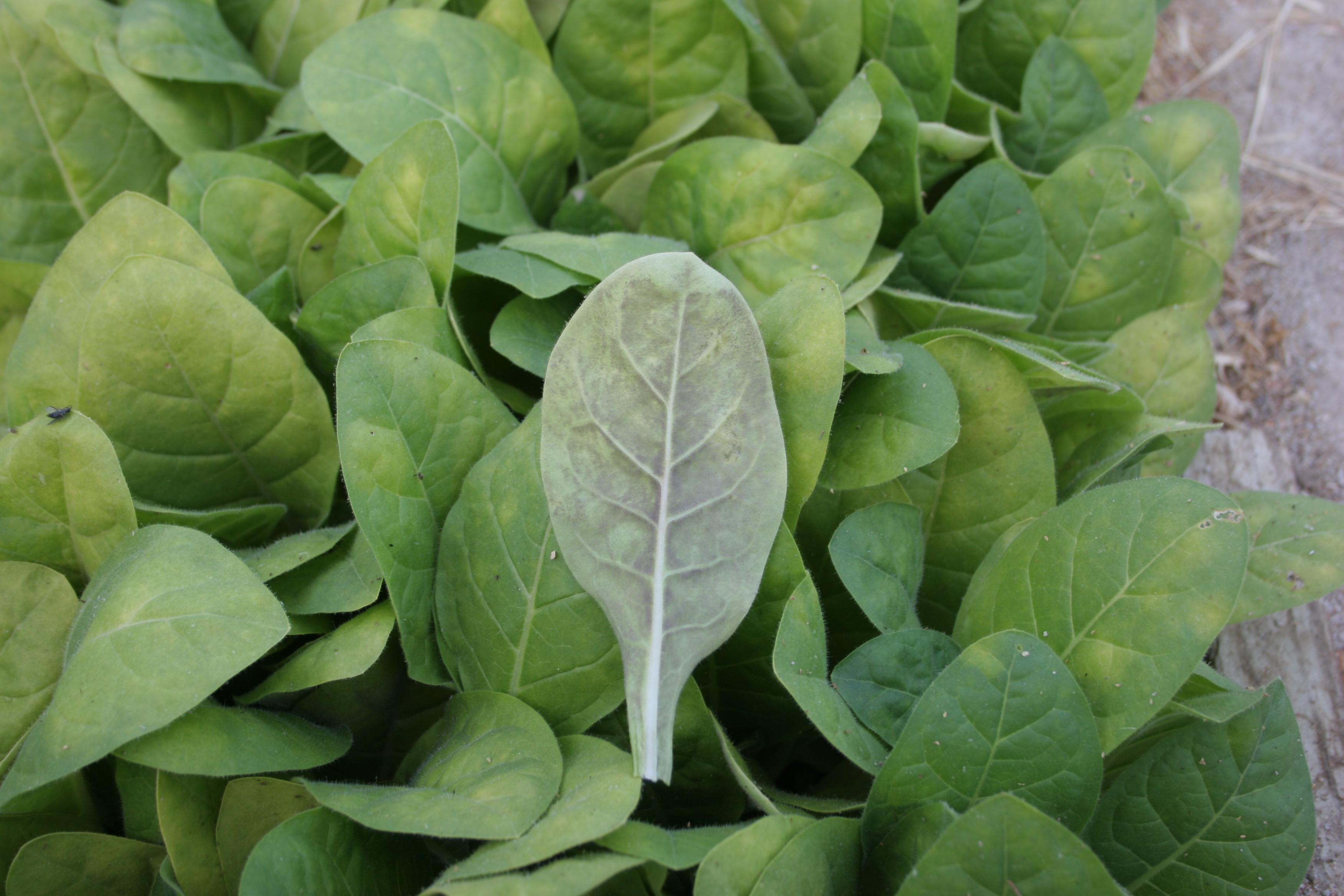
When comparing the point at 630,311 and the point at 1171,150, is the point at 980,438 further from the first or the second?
the point at 1171,150

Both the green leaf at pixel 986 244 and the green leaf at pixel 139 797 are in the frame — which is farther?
the green leaf at pixel 986 244

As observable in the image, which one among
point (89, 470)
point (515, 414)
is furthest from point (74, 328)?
point (515, 414)

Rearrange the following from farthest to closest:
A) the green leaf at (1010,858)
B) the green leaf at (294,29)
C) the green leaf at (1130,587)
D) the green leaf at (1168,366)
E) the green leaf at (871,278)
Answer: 1. the green leaf at (294,29)
2. the green leaf at (1168,366)
3. the green leaf at (871,278)
4. the green leaf at (1130,587)
5. the green leaf at (1010,858)

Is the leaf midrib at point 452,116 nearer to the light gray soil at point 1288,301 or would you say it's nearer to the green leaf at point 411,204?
the green leaf at point 411,204

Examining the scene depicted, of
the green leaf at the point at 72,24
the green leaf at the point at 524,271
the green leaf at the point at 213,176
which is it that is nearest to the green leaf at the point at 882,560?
the green leaf at the point at 524,271

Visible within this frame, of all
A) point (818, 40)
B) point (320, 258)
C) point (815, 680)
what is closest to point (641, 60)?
point (818, 40)
